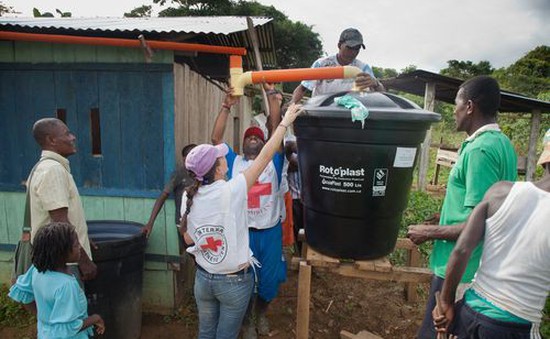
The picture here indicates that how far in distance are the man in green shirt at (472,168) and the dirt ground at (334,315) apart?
1.56 meters

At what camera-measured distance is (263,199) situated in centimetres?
298

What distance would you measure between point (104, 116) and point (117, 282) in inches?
64.1

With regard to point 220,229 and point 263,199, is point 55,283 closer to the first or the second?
point 220,229

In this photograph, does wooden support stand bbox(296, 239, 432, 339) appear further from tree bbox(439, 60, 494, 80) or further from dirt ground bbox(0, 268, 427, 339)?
tree bbox(439, 60, 494, 80)

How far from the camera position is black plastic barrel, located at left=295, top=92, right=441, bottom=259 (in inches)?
81.3

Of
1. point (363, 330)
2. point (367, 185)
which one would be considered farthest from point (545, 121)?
point (367, 185)

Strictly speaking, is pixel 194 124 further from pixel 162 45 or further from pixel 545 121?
pixel 545 121

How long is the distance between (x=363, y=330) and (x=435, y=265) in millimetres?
1652

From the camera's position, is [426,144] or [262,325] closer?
[262,325]

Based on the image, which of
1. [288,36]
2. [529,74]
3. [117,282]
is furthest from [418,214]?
[529,74]

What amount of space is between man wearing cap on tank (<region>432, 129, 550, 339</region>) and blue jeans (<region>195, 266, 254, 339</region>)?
118 centimetres

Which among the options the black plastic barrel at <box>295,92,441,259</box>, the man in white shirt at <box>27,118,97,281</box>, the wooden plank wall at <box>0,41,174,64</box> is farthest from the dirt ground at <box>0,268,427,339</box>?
the wooden plank wall at <box>0,41,174,64</box>

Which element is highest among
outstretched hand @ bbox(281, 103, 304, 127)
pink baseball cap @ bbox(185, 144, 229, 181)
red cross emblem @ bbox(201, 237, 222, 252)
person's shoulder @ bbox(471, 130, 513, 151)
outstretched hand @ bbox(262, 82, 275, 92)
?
outstretched hand @ bbox(262, 82, 275, 92)

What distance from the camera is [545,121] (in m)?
13.8
